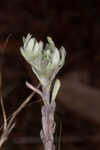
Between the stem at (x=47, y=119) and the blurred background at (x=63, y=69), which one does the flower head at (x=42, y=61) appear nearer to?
the stem at (x=47, y=119)

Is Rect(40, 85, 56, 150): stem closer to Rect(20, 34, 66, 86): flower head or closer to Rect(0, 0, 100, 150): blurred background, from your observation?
Rect(20, 34, 66, 86): flower head

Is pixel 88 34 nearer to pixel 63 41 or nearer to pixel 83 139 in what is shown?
pixel 63 41

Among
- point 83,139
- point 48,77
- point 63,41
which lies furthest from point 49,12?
point 48,77

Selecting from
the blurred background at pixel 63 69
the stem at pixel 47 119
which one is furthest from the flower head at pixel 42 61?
the blurred background at pixel 63 69

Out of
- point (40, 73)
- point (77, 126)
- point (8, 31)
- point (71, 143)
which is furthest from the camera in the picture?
point (8, 31)

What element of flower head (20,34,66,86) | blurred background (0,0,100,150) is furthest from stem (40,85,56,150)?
blurred background (0,0,100,150)

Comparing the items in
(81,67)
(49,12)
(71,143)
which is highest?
(49,12)

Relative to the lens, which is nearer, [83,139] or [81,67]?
[83,139]

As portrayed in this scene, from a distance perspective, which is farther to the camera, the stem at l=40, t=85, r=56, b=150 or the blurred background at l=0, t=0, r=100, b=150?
the blurred background at l=0, t=0, r=100, b=150

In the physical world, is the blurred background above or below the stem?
below
